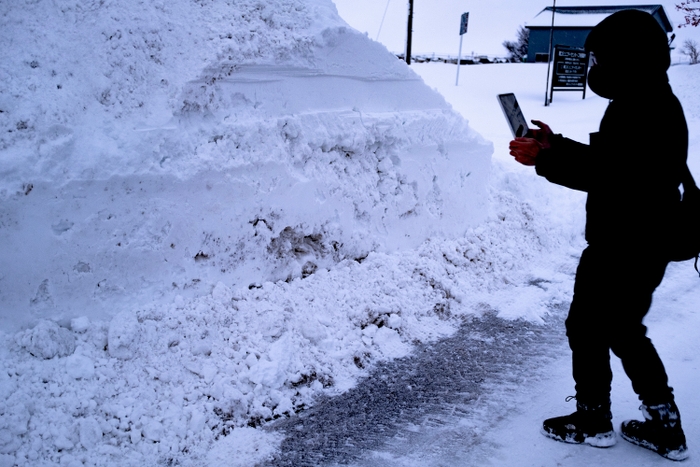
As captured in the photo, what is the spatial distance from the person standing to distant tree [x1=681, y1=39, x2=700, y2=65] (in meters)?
26.6

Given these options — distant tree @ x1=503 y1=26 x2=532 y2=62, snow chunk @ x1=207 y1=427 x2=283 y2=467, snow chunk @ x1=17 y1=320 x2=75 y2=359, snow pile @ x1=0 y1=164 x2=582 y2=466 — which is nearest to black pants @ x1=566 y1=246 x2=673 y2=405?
snow pile @ x1=0 y1=164 x2=582 y2=466

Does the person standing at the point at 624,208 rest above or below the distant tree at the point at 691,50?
below

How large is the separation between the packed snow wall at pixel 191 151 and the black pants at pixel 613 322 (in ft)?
7.18

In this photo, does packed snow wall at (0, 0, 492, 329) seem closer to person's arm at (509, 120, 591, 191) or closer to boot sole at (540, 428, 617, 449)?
person's arm at (509, 120, 591, 191)

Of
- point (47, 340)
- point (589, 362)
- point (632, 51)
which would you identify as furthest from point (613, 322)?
point (47, 340)

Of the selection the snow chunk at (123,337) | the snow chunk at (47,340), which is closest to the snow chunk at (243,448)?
the snow chunk at (123,337)

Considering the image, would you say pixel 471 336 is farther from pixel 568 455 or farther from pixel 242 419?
pixel 242 419

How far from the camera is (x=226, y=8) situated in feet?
14.0

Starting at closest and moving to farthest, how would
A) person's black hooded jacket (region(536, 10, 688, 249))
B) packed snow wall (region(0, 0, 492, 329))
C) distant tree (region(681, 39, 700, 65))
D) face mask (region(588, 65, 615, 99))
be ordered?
person's black hooded jacket (region(536, 10, 688, 249))
face mask (region(588, 65, 615, 99))
packed snow wall (region(0, 0, 492, 329))
distant tree (region(681, 39, 700, 65))

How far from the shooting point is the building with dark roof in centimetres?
3366

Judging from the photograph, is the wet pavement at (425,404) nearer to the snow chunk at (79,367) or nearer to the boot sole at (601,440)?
the boot sole at (601,440)

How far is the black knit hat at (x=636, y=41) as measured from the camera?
2.27 metres

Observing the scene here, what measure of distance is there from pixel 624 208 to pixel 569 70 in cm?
1823

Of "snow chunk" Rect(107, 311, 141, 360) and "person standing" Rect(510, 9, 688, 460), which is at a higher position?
"person standing" Rect(510, 9, 688, 460)
